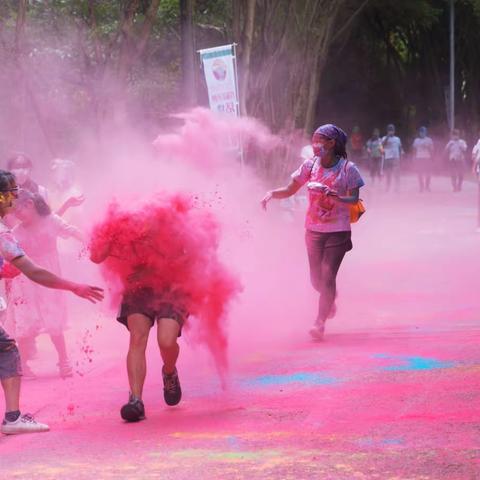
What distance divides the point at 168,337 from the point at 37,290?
2.35 meters

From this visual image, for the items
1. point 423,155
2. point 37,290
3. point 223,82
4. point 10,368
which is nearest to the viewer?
point 10,368

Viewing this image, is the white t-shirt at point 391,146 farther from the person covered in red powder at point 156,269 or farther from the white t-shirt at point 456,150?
the person covered in red powder at point 156,269

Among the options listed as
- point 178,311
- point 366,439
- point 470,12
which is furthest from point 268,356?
point 470,12

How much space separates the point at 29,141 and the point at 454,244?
9041 millimetres

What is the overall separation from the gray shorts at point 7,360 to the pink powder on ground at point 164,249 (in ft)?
2.36

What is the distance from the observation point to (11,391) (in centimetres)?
648

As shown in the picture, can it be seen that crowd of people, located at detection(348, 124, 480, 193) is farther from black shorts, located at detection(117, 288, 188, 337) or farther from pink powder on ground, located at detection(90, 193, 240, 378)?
black shorts, located at detection(117, 288, 188, 337)

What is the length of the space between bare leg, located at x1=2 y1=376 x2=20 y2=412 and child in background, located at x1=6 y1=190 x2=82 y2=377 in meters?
1.98

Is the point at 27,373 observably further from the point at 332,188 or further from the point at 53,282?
the point at 332,188

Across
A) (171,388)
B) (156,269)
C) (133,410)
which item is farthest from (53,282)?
(171,388)

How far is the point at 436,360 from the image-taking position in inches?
316

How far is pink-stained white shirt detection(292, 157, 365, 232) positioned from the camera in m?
8.83

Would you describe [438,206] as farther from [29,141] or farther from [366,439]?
[366,439]

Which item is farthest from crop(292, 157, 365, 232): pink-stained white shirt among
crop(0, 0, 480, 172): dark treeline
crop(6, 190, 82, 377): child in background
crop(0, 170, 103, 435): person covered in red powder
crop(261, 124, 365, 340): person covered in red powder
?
crop(0, 0, 480, 172): dark treeline
